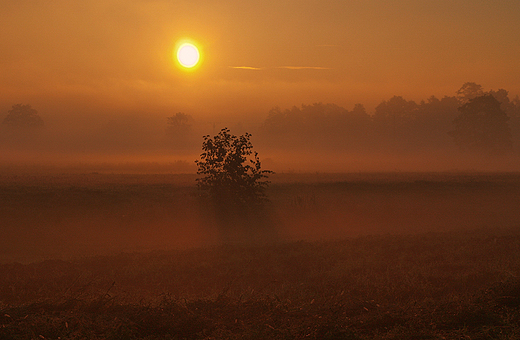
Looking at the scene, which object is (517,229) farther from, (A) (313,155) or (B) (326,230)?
(A) (313,155)

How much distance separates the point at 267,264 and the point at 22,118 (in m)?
125

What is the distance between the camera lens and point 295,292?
460 inches

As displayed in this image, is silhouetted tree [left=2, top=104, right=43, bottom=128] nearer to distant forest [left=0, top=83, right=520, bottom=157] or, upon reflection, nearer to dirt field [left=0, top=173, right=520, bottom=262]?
distant forest [left=0, top=83, right=520, bottom=157]

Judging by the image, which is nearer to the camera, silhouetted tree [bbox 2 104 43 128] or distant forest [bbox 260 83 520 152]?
distant forest [bbox 260 83 520 152]

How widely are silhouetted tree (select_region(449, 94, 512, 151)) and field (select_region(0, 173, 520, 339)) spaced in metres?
40.7

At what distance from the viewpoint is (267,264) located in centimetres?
1448

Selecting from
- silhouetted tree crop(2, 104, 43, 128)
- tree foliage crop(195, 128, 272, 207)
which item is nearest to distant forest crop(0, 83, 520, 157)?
silhouetted tree crop(2, 104, 43, 128)

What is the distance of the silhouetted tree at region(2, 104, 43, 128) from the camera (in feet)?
397

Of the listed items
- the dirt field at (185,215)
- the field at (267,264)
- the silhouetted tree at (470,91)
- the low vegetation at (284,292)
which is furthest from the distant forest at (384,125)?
the low vegetation at (284,292)

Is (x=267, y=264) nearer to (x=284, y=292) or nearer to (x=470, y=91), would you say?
(x=284, y=292)

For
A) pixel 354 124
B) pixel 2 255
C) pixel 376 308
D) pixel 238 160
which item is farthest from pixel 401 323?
pixel 354 124

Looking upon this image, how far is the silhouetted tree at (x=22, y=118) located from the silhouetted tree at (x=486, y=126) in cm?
10395

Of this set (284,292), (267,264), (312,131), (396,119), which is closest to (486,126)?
(396,119)

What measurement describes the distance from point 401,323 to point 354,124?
10933cm
